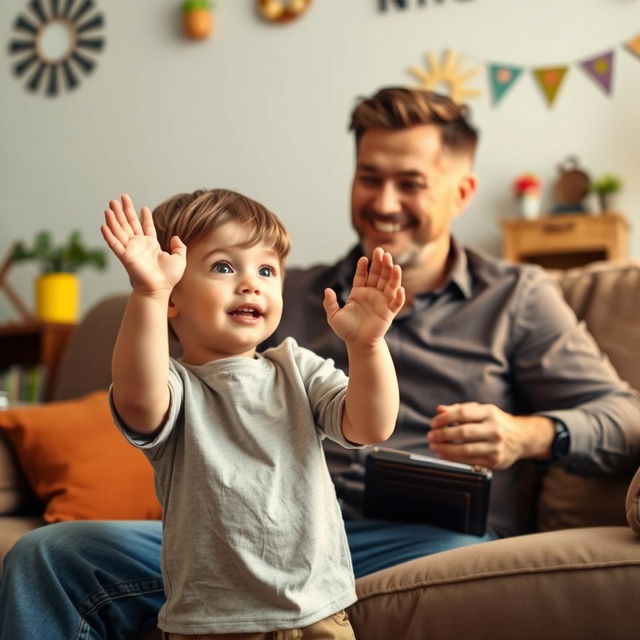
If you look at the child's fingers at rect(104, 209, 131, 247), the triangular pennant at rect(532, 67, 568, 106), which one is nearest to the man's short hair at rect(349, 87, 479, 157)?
the child's fingers at rect(104, 209, 131, 247)

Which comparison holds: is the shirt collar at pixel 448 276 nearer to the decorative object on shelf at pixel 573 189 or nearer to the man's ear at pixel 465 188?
the man's ear at pixel 465 188

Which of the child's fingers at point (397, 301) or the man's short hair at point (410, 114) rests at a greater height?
the man's short hair at point (410, 114)

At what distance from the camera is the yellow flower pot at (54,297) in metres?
3.21

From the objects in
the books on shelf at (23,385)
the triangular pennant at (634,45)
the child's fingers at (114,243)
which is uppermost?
the triangular pennant at (634,45)

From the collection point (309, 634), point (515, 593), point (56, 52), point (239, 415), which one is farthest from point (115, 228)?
point (56, 52)

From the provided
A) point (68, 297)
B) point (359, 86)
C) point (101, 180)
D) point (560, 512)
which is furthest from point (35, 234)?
point (560, 512)

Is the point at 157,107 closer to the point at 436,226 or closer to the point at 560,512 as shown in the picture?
the point at 436,226

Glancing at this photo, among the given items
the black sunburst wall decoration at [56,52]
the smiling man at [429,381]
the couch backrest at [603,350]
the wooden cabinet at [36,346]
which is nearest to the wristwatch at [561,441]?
the smiling man at [429,381]

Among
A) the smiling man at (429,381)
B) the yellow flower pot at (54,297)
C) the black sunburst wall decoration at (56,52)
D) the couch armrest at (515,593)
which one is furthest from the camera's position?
the black sunburst wall decoration at (56,52)

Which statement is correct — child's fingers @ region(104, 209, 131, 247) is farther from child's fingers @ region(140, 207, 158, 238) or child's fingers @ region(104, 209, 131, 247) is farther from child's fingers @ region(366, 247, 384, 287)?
child's fingers @ region(366, 247, 384, 287)

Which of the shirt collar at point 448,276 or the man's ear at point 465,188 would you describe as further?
the man's ear at point 465,188

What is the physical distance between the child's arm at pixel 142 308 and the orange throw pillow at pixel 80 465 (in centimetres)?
83

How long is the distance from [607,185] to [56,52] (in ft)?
7.45

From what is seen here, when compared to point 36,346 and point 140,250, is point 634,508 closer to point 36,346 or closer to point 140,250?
point 140,250
